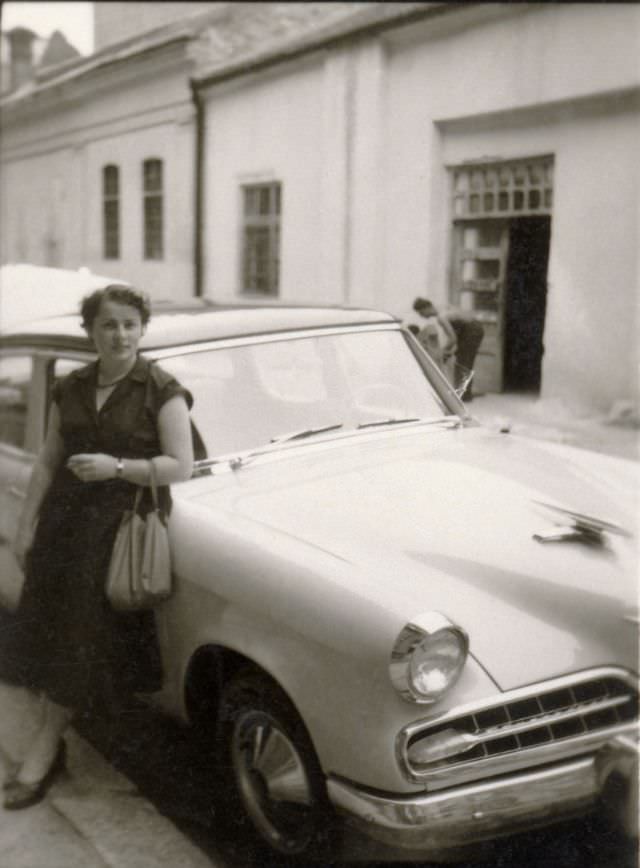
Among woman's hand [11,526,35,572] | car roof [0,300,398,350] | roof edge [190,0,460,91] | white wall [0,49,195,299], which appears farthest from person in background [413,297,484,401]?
white wall [0,49,195,299]

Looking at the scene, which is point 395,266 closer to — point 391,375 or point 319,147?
point 319,147

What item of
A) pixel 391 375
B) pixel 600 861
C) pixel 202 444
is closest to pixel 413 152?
pixel 391 375

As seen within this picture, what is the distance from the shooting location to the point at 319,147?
12586mm

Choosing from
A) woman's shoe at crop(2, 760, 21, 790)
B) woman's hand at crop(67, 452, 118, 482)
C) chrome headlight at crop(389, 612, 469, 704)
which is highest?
woman's hand at crop(67, 452, 118, 482)

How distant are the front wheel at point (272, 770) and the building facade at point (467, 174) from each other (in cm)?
312

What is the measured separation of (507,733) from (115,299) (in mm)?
1629

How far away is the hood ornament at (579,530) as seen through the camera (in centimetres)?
271

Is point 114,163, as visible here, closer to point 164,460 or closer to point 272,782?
point 164,460

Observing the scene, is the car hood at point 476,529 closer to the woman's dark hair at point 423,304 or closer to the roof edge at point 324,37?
the woman's dark hair at point 423,304

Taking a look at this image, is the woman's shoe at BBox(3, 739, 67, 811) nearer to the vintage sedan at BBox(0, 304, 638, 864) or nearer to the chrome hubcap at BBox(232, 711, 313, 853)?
the vintage sedan at BBox(0, 304, 638, 864)

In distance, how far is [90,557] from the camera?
2955mm

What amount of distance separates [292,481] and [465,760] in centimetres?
111

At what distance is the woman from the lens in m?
2.94

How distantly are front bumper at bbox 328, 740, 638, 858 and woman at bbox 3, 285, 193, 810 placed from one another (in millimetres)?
920
